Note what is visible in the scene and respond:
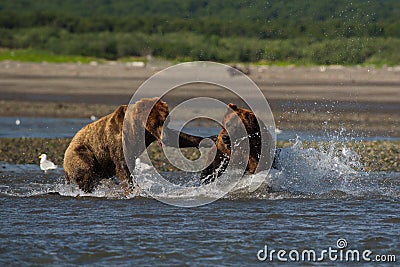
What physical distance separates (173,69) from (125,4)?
9.90 m

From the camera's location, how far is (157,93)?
77.6ft

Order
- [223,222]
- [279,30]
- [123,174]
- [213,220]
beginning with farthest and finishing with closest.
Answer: [279,30], [123,174], [213,220], [223,222]

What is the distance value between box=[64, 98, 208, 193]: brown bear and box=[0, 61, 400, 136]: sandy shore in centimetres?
776

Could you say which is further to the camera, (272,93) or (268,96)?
(272,93)

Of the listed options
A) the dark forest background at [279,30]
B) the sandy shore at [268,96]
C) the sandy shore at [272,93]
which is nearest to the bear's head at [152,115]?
the sandy shore at [268,96]

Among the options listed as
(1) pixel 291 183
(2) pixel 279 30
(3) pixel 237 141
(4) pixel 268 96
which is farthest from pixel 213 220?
(4) pixel 268 96

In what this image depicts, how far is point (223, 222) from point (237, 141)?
1.06 meters

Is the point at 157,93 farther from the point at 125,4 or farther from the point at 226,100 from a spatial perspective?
the point at 125,4

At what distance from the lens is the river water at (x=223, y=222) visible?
691cm

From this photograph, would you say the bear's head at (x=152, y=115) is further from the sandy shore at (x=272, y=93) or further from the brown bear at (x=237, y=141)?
the sandy shore at (x=272, y=93)

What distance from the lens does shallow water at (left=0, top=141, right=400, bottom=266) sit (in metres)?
6.97

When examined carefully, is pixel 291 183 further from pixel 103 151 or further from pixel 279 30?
pixel 279 30

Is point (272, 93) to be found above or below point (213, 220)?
above

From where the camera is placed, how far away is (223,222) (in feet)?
26.1
